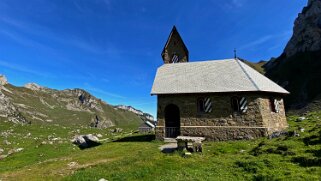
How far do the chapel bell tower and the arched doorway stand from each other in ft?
32.7

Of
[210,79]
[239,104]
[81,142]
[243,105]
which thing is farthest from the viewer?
[81,142]

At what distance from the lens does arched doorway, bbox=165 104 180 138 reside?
27672 mm

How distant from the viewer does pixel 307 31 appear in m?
124

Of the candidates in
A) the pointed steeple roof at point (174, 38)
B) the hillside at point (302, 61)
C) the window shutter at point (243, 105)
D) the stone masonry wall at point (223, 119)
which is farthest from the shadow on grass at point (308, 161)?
the hillside at point (302, 61)

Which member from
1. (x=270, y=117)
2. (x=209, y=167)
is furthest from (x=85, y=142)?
(x=270, y=117)

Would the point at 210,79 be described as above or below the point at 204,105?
above

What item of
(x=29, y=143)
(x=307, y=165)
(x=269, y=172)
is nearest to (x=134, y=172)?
(x=269, y=172)

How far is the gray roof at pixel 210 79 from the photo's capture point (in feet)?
85.0

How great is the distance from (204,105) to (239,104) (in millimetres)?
3787

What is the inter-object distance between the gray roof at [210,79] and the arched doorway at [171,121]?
9.84ft

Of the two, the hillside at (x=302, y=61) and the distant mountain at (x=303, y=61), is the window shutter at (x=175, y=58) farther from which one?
the hillside at (x=302, y=61)

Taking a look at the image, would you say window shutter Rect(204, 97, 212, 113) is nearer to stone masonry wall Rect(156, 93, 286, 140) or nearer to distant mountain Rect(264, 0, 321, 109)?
stone masonry wall Rect(156, 93, 286, 140)

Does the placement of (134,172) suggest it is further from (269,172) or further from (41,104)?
(41,104)

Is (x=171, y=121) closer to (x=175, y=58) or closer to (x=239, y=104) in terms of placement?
(x=239, y=104)
